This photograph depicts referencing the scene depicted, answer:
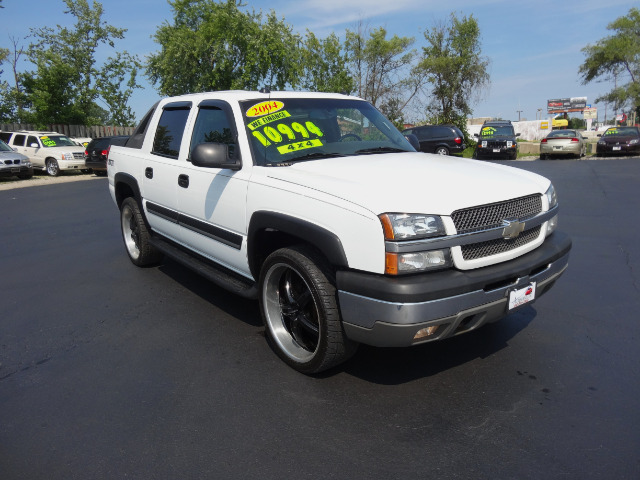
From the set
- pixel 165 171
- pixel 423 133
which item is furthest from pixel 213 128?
pixel 423 133

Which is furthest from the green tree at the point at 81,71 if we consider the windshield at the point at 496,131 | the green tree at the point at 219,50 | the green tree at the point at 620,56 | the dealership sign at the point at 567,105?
the dealership sign at the point at 567,105

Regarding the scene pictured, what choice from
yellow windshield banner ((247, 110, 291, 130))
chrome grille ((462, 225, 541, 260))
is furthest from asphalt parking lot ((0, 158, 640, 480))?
yellow windshield banner ((247, 110, 291, 130))

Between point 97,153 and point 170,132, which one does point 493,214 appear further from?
point 97,153

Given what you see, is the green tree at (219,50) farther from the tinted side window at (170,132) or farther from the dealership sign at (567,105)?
the dealership sign at (567,105)

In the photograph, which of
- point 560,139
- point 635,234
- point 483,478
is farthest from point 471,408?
point 560,139

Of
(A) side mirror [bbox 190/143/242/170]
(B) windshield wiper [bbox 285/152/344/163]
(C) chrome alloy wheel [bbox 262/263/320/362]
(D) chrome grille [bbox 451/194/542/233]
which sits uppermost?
(A) side mirror [bbox 190/143/242/170]

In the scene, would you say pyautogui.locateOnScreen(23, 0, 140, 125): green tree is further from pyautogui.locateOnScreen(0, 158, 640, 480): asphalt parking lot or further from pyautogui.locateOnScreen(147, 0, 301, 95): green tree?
pyautogui.locateOnScreen(0, 158, 640, 480): asphalt parking lot

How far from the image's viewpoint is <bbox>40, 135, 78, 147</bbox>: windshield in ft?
72.5

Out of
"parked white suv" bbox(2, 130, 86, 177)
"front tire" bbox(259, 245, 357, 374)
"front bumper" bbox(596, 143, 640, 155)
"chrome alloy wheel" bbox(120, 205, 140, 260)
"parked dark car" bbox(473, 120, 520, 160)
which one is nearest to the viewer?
"front tire" bbox(259, 245, 357, 374)

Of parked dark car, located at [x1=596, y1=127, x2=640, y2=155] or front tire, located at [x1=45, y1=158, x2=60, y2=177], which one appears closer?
front tire, located at [x1=45, y1=158, x2=60, y2=177]

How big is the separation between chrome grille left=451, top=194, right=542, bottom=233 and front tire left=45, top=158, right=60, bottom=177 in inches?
Result: 887

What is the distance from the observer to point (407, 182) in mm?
3053

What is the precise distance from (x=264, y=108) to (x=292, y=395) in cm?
220

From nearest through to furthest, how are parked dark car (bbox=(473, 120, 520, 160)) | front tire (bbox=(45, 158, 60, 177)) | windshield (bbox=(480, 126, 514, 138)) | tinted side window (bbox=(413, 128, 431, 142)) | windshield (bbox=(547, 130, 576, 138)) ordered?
front tire (bbox=(45, 158, 60, 177)), tinted side window (bbox=(413, 128, 431, 142)), parked dark car (bbox=(473, 120, 520, 160)), windshield (bbox=(547, 130, 576, 138)), windshield (bbox=(480, 126, 514, 138))
